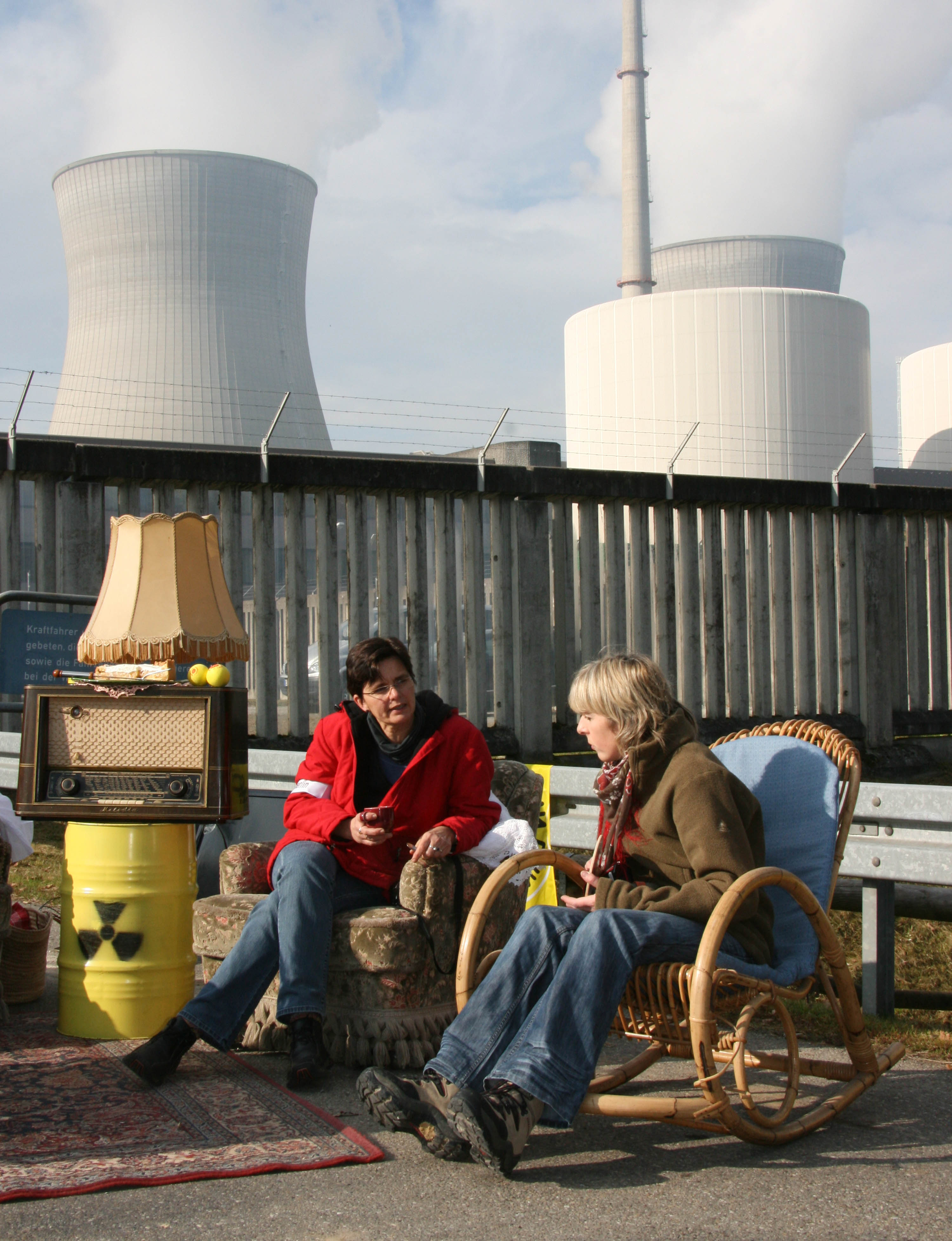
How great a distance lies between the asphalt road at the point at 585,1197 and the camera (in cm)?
229

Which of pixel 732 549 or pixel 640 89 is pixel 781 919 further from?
pixel 640 89

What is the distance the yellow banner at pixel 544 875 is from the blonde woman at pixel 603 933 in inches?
57.6

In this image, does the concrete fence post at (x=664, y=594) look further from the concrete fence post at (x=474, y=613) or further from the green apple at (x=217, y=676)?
the green apple at (x=217, y=676)

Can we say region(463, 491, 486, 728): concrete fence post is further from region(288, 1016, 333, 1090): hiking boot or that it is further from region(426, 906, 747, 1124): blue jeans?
region(426, 906, 747, 1124): blue jeans

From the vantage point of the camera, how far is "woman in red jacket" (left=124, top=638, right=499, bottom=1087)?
3.27 m

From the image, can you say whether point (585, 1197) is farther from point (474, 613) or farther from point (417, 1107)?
point (474, 613)

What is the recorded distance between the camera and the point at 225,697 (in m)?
3.68

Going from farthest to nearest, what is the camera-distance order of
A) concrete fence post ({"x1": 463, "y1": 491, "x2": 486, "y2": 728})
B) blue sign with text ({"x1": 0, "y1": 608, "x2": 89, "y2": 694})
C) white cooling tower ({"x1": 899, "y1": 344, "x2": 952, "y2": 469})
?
white cooling tower ({"x1": 899, "y1": 344, "x2": 952, "y2": 469})
concrete fence post ({"x1": 463, "y1": 491, "x2": 486, "y2": 728})
blue sign with text ({"x1": 0, "y1": 608, "x2": 89, "y2": 694})

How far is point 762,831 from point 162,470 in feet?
20.5

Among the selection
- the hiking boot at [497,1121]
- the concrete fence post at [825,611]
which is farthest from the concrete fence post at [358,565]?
the hiking boot at [497,1121]

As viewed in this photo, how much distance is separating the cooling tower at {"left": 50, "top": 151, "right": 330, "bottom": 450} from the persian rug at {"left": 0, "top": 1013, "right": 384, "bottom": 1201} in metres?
24.6

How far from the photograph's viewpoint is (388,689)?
148 inches

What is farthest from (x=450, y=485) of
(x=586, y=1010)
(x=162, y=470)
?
(x=586, y=1010)

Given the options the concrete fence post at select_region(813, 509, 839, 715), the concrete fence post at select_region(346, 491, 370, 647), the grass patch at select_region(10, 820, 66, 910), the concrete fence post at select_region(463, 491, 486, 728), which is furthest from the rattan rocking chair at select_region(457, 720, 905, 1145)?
the concrete fence post at select_region(813, 509, 839, 715)
